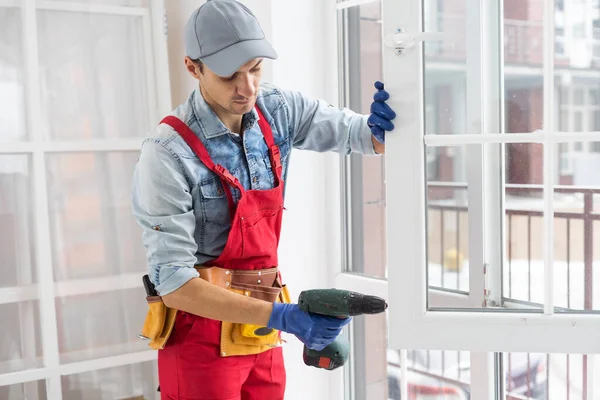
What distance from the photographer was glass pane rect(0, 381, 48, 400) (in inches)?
80.6

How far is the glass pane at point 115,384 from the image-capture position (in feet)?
7.06

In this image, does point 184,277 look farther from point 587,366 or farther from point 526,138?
point 587,366

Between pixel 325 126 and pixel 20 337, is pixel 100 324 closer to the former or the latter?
pixel 20 337

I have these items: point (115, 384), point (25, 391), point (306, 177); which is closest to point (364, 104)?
point (306, 177)

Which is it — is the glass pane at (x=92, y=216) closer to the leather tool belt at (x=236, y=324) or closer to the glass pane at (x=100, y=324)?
the glass pane at (x=100, y=324)

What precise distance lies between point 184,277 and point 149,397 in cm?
89

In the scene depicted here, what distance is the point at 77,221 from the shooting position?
2.13 m

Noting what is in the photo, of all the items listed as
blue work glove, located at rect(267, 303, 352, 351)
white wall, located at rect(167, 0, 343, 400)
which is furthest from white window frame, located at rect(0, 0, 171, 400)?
blue work glove, located at rect(267, 303, 352, 351)

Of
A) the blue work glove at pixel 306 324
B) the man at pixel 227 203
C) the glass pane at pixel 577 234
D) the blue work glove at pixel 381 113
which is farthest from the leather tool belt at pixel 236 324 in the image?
the glass pane at pixel 577 234

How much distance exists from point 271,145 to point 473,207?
51 centimetres

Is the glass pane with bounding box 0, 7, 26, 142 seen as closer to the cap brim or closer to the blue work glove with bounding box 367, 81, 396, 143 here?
the cap brim

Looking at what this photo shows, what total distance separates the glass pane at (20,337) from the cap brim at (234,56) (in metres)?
1.02

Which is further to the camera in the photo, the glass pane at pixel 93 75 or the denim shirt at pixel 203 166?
the glass pane at pixel 93 75

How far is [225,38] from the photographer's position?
1.54 m
